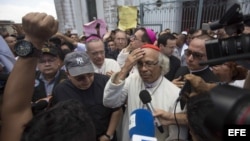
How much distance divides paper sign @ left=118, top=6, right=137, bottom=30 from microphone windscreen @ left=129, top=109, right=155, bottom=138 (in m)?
4.85

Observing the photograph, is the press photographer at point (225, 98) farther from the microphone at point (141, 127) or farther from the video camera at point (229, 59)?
the microphone at point (141, 127)

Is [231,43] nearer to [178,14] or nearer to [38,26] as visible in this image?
[38,26]

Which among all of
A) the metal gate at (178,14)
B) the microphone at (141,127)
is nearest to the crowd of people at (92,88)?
the microphone at (141,127)

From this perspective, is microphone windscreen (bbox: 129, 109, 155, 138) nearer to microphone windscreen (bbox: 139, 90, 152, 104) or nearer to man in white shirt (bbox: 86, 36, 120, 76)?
microphone windscreen (bbox: 139, 90, 152, 104)

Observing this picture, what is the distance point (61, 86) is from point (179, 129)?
1.15 meters

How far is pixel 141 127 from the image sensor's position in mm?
1256

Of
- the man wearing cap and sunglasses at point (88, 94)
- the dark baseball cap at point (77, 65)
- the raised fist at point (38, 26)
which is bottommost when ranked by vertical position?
the man wearing cap and sunglasses at point (88, 94)

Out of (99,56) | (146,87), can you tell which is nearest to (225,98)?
(146,87)

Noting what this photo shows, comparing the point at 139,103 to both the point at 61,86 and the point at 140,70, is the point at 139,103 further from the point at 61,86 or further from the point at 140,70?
the point at 61,86

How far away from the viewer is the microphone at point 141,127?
1216 millimetres

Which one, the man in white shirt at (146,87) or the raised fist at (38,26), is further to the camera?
the man in white shirt at (146,87)

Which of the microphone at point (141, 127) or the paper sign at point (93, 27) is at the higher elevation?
the paper sign at point (93, 27)

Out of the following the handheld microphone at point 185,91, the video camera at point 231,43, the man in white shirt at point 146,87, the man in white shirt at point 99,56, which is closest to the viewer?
the video camera at point 231,43

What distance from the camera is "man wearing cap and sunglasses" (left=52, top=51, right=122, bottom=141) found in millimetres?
2045
